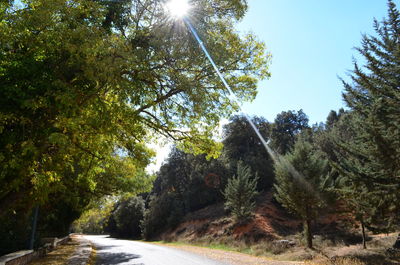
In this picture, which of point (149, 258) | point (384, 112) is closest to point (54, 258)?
point (149, 258)

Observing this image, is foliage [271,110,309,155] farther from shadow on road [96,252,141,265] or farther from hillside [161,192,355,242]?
shadow on road [96,252,141,265]

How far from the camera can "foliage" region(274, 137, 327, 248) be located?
61.6 feet

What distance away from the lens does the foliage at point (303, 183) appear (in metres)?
18.8

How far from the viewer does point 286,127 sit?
56312 millimetres

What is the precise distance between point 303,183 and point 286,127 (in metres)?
39.4

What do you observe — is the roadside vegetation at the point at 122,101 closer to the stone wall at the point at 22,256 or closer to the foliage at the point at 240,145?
the stone wall at the point at 22,256

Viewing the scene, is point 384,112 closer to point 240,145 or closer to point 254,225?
point 254,225

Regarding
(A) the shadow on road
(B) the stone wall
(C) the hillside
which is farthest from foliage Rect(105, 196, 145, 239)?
(A) the shadow on road

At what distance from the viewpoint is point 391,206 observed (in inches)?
557

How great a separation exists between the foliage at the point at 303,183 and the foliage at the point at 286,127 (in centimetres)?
2966

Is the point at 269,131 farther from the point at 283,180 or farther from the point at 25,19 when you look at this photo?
the point at 25,19

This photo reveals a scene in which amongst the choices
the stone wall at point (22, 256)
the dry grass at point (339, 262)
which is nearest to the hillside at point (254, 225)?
the dry grass at point (339, 262)

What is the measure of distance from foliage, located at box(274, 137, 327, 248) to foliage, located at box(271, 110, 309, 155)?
97.3 feet

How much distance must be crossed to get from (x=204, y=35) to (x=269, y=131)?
4914 centimetres
